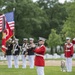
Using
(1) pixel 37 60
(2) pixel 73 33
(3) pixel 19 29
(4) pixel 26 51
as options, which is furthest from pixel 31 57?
(3) pixel 19 29

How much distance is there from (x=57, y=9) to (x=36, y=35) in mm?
10646

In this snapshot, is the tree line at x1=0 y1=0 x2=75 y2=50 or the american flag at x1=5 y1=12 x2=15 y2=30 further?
the tree line at x1=0 y1=0 x2=75 y2=50

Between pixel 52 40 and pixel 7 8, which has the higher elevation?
pixel 7 8

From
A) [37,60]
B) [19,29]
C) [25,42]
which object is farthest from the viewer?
[19,29]

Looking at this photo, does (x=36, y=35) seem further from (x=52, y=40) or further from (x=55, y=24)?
(x=52, y=40)

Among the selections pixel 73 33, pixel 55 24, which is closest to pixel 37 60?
pixel 73 33

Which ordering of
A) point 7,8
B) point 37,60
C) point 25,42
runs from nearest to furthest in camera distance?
point 37,60
point 25,42
point 7,8

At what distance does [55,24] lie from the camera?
251 ft

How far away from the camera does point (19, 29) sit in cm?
6319

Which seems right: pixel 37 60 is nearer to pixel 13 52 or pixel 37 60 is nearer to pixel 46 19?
pixel 13 52

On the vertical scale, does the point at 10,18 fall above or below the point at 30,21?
below

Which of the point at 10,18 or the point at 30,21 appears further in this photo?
the point at 30,21

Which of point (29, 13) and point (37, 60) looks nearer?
point (37, 60)

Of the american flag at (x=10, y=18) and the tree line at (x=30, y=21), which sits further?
the tree line at (x=30, y=21)
